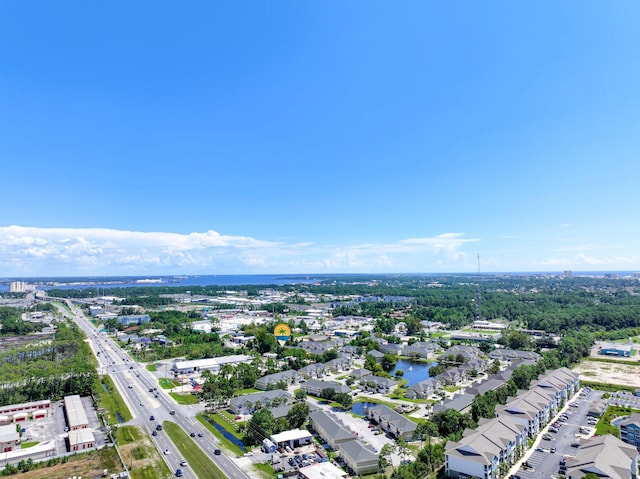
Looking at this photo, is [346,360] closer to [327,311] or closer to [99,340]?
[99,340]

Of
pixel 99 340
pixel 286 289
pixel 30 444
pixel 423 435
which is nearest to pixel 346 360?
pixel 423 435

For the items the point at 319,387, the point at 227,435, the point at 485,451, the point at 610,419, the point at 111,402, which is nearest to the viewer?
the point at 485,451

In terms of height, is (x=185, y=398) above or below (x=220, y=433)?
below

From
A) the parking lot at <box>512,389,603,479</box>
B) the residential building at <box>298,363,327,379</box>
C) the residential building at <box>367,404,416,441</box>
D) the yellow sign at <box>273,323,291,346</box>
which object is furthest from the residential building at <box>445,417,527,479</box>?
the yellow sign at <box>273,323,291,346</box>

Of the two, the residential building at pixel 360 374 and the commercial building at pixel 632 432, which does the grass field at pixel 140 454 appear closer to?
the residential building at pixel 360 374

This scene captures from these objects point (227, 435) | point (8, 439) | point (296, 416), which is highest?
point (296, 416)

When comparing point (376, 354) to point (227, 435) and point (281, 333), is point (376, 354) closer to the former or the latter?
point (281, 333)

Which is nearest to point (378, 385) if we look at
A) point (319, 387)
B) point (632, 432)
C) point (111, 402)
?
point (319, 387)

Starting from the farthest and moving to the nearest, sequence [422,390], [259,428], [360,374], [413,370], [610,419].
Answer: [413,370] → [360,374] → [422,390] → [610,419] → [259,428]
